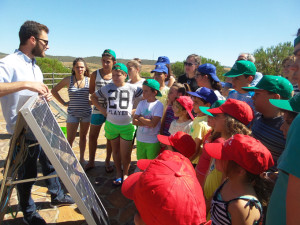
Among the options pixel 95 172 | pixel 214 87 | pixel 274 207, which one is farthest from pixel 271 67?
pixel 274 207

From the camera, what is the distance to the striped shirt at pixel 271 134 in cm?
182

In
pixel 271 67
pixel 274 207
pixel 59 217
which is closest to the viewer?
pixel 274 207

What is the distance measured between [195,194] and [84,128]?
3141 millimetres

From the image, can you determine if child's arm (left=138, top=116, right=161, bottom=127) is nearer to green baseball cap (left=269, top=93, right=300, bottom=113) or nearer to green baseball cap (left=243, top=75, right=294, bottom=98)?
green baseball cap (left=243, top=75, right=294, bottom=98)

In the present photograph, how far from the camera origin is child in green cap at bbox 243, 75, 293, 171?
6.20 feet

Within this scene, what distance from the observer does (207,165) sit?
215 cm

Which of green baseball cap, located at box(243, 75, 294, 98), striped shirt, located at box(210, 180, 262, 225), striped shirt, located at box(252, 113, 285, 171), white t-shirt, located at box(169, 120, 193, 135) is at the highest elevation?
green baseball cap, located at box(243, 75, 294, 98)

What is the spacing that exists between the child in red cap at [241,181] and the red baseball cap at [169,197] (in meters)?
0.39

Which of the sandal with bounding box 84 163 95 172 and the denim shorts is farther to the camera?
the sandal with bounding box 84 163 95 172

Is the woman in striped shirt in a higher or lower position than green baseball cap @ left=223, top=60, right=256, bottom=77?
lower

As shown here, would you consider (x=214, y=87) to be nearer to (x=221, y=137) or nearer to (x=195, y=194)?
(x=221, y=137)

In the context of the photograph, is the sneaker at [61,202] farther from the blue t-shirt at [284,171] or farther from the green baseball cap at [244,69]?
the green baseball cap at [244,69]

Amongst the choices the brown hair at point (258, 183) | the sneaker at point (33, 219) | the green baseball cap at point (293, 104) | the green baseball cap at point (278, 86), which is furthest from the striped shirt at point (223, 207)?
the sneaker at point (33, 219)

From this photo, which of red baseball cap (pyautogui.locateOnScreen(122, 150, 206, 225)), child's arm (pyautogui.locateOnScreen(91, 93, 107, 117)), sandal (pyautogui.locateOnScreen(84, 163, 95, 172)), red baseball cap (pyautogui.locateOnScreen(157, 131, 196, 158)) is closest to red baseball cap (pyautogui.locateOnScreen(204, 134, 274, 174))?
red baseball cap (pyautogui.locateOnScreen(122, 150, 206, 225))
